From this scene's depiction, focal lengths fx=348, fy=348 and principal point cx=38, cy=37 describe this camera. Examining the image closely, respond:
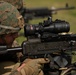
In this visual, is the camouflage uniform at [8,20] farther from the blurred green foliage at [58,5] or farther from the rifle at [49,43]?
the blurred green foliage at [58,5]

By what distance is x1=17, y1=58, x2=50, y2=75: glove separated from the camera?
4586mm

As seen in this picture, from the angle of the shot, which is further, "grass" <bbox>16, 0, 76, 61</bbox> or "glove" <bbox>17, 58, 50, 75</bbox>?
"grass" <bbox>16, 0, 76, 61</bbox>

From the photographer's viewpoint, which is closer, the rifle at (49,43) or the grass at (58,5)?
the rifle at (49,43)

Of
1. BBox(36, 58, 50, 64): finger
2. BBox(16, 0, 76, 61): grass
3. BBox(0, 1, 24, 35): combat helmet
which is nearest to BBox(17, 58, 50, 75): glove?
BBox(36, 58, 50, 64): finger

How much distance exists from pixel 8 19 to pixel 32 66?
2.39 feet

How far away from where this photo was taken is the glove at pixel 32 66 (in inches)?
181

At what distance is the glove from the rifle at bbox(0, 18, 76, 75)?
0.27 ft

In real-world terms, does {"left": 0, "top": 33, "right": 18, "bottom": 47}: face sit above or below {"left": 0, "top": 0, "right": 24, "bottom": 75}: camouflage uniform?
below

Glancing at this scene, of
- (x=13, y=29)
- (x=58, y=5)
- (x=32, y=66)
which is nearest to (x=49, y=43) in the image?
(x=32, y=66)

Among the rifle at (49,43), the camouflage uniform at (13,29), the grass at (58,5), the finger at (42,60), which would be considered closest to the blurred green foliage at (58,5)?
the grass at (58,5)

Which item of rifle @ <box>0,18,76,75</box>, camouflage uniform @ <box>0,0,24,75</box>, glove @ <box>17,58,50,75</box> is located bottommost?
glove @ <box>17,58,50,75</box>

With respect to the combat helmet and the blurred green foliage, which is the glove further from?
the blurred green foliage

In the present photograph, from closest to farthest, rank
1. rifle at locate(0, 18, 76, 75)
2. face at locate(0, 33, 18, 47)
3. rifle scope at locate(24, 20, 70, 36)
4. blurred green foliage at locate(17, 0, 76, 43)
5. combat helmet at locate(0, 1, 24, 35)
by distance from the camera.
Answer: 1. combat helmet at locate(0, 1, 24, 35)
2. face at locate(0, 33, 18, 47)
3. rifle at locate(0, 18, 76, 75)
4. rifle scope at locate(24, 20, 70, 36)
5. blurred green foliage at locate(17, 0, 76, 43)

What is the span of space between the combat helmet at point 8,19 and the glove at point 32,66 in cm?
49
